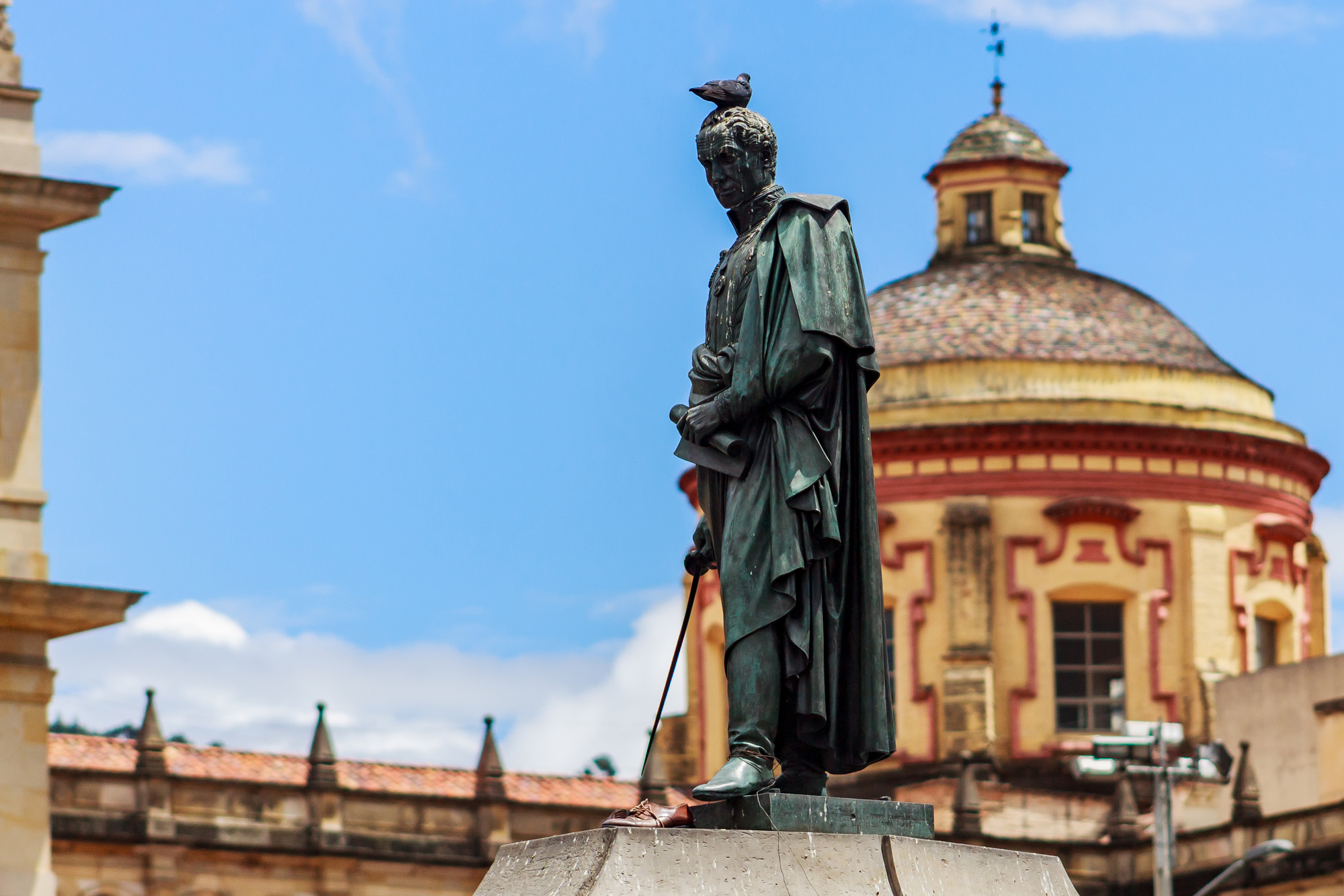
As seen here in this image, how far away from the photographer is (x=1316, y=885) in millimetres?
40375

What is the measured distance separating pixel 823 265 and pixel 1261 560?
42836 millimetres

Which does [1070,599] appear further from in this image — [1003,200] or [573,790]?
→ [573,790]

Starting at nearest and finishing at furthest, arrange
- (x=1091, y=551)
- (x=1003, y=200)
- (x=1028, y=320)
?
(x=1091, y=551) → (x=1028, y=320) → (x=1003, y=200)

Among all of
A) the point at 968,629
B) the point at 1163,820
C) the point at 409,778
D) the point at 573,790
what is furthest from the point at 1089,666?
the point at 1163,820

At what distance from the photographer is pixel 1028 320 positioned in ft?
168

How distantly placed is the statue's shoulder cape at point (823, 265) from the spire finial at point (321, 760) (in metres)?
34.7

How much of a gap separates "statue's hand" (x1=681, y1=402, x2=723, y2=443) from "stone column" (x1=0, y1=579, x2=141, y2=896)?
601 inches

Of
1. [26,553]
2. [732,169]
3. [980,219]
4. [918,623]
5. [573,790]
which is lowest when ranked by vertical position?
[732,169]

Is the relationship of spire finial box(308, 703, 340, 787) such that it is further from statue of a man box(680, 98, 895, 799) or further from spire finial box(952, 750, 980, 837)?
statue of a man box(680, 98, 895, 799)

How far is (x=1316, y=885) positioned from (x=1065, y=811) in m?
7.50

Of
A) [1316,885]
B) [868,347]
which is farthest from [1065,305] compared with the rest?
[868,347]

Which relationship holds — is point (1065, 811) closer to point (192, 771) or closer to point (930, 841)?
point (192, 771)

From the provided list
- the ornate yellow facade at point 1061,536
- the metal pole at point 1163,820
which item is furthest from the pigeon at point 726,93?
the ornate yellow facade at point 1061,536

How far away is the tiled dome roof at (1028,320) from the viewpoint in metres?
50.7
